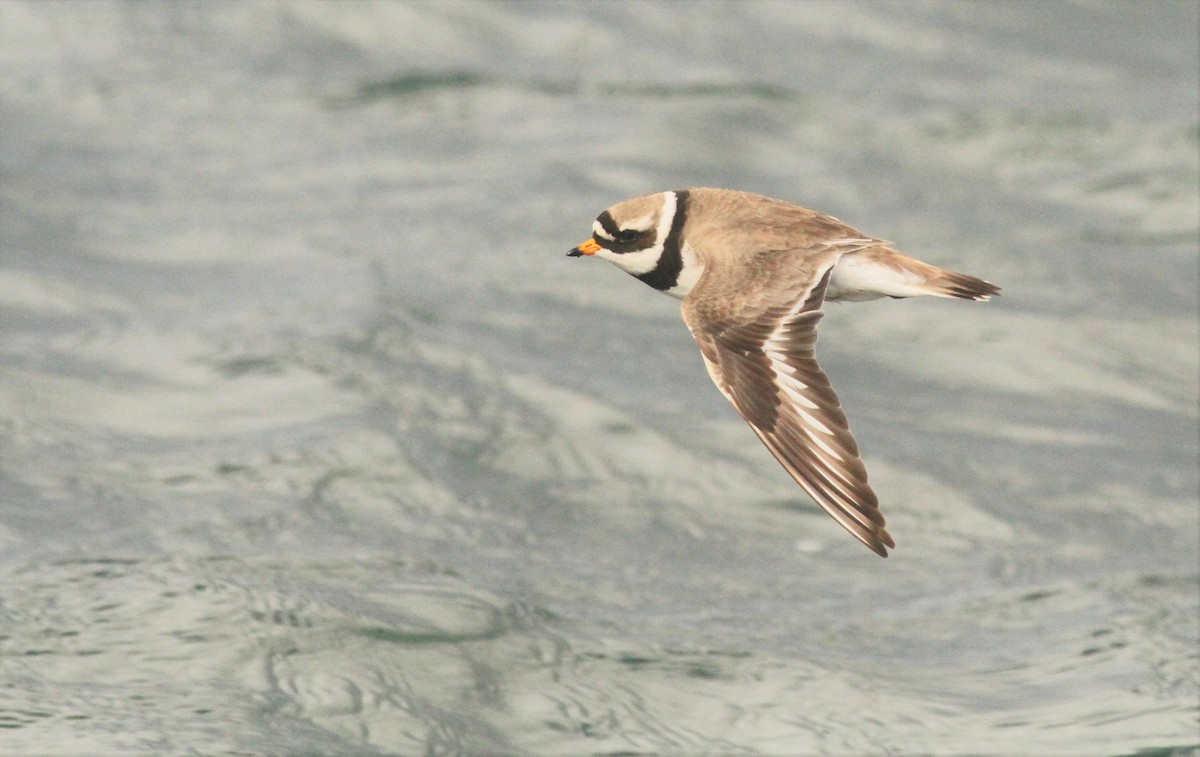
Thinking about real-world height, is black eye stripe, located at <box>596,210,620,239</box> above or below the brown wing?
above

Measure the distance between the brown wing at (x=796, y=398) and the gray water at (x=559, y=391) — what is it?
11.5 feet

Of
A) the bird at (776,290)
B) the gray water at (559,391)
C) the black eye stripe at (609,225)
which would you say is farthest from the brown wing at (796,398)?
the gray water at (559,391)

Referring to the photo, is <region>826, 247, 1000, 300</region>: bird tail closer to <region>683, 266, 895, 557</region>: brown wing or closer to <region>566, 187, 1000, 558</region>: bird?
<region>566, 187, 1000, 558</region>: bird

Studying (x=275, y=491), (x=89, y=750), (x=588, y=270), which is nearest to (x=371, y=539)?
(x=275, y=491)

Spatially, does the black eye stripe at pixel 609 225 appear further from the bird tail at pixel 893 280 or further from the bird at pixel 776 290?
the bird tail at pixel 893 280

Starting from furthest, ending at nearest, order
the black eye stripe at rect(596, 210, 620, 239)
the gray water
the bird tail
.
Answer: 1. the gray water
2. the black eye stripe at rect(596, 210, 620, 239)
3. the bird tail

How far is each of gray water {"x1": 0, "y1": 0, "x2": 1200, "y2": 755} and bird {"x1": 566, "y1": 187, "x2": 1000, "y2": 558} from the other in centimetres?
323

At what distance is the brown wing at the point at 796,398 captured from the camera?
6.11 metres

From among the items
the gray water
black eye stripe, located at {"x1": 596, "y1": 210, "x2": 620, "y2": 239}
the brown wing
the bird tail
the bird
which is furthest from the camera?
the gray water

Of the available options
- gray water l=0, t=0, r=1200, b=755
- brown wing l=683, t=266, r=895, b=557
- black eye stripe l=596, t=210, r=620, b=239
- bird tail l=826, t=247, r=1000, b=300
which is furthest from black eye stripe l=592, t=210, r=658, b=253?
gray water l=0, t=0, r=1200, b=755

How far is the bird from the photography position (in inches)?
247

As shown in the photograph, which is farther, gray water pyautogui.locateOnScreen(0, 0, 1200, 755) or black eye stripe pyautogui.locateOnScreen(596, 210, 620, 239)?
gray water pyautogui.locateOnScreen(0, 0, 1200, 755)

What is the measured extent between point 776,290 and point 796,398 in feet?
1.93

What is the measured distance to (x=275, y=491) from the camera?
1180 centimetres
